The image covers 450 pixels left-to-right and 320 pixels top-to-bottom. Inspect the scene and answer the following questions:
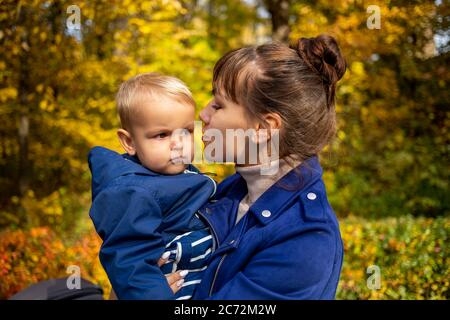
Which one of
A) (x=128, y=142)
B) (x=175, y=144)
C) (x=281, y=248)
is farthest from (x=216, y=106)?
(x=281, y=248)

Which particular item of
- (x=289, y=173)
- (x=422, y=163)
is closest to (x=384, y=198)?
(x=422, y=163)

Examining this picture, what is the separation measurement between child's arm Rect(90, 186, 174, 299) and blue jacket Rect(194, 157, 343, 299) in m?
0.19

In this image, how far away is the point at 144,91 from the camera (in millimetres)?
1887

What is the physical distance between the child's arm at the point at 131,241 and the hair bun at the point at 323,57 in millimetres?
711

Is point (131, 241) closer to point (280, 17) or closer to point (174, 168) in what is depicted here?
point (174, 168)

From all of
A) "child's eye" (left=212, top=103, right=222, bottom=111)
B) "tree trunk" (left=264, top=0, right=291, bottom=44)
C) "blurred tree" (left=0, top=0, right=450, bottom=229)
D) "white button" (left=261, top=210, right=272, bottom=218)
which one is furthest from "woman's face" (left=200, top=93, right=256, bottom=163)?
"tree trunk" (left=264, top=0, right=291, bottom=44)

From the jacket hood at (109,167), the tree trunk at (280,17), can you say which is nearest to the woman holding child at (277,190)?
the jacket hood at (109,167)

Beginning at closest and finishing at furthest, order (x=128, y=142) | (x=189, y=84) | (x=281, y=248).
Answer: (x=281, y=248), (x=128, y=142), (x=189, y=84)

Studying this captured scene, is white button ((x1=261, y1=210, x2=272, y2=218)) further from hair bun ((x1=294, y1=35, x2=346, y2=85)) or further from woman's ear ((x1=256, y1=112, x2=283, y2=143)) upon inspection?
hair bun ((x1=294, y1=35, x2=346, y2=85))

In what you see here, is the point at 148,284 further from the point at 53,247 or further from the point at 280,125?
the point at 53,247

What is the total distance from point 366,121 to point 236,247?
22.2 feet

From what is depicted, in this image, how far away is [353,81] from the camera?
7.03 metres

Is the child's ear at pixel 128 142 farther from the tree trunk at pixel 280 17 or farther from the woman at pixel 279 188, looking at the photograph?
the tree trunk at pixel 280 17

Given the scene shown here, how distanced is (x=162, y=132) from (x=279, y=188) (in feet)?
1.45
